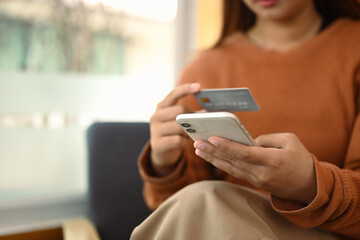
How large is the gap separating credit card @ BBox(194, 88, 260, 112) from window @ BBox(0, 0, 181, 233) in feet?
2.47

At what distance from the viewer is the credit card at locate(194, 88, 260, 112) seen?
1.79 feet

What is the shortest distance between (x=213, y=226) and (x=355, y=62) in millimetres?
485

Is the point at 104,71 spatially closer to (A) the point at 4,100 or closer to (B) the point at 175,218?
(A) the point at 4,100

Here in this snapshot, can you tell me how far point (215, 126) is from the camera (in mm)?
457

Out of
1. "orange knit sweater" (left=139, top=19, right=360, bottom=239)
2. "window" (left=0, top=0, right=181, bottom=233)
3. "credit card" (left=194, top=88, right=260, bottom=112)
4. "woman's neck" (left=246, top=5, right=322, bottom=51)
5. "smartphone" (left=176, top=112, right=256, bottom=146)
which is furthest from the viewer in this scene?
"window" (left=0, top=0, right=181, bottom=233)

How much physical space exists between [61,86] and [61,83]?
0.01 metres

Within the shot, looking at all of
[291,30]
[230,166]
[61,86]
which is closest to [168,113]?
[230,166]

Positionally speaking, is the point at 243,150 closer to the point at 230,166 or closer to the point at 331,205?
the point at 230,166

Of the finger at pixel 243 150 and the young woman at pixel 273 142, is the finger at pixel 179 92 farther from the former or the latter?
the finger at pixel 243 150

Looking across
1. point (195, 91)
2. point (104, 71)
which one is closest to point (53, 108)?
point (104, 71)

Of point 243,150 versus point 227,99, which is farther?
point 227,99

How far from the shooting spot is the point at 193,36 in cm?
161

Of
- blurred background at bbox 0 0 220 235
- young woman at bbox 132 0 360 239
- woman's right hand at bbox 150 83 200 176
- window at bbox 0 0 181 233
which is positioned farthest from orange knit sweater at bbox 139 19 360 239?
window at bbox 0 0 181 233

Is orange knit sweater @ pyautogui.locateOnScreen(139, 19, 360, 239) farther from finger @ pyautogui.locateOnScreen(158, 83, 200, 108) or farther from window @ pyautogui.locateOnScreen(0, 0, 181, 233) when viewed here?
window @ pyautogui.locateOnScreen(0, 0, 181, 233)
